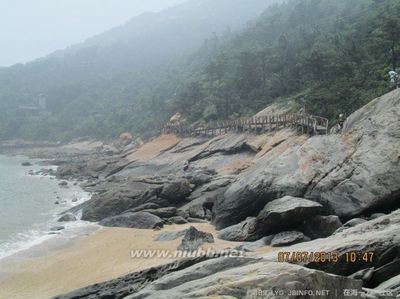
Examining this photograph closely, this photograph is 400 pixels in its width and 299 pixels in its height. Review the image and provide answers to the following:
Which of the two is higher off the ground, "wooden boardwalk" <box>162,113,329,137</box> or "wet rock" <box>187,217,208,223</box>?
"wooden boardwalk" <box>162,113,329,137</box>

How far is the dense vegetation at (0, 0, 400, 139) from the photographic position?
37.8 meters

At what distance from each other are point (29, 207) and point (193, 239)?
2034 cm

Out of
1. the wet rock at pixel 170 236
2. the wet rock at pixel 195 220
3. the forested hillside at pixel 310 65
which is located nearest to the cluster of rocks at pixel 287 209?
the wet rock at pixel 195 220

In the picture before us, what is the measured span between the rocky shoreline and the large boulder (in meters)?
0.05

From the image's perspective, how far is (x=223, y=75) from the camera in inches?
2869

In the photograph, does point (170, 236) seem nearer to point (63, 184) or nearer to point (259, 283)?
point (259, 283)

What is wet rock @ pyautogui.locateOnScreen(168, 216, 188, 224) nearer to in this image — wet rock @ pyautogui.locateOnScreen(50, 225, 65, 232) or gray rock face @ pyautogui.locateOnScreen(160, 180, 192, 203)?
gray rock face @ pyautogui.locateOnScreen(160, 180, 192, 203)

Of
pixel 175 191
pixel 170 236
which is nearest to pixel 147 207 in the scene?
pixel 175 191

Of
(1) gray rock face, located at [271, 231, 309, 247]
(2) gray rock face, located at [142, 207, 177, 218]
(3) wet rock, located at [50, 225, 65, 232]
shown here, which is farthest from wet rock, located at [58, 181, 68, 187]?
(1) gray rock face, located at [271, 231, 309, 247]

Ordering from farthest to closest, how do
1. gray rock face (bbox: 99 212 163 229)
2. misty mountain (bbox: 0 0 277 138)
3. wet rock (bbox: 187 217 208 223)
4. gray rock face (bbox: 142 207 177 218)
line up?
1. misty mountain (bbox: 0 0 277 138)
2. gray rock face (bbox: 142 207 177 218)
3. wet rock (bbox: 187 217 208 223)
4. gray rock face (bbox: 99 212 163 229)

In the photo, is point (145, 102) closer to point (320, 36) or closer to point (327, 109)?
point (320, 36)

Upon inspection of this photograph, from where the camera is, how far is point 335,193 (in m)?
17.8

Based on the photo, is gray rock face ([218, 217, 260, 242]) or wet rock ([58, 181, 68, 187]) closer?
gray rock face ([218, 217, 260, 242])

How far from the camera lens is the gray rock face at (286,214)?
16.7m
